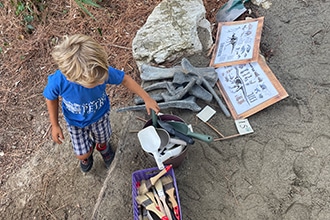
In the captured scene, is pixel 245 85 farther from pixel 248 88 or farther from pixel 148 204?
pixel 148 204

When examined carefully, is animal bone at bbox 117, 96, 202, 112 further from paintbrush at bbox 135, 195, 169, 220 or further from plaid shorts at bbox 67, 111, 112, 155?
paintbrush at bbox 135, 195, 169, 220

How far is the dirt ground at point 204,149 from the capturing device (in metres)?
1.81

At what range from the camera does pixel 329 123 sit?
2.04m

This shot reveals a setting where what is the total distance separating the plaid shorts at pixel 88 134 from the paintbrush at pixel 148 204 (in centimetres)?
45

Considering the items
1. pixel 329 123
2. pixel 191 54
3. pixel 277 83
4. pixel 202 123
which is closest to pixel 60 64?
pixel 202 123

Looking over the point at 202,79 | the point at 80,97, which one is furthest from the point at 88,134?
the point at 202,79

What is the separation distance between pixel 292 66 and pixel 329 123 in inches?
18.5

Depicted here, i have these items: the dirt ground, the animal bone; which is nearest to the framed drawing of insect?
the dirt ground

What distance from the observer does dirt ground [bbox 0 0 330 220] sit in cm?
181

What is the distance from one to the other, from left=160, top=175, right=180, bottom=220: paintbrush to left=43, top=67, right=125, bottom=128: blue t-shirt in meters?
0.47

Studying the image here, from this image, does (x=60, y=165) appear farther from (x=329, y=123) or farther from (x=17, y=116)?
(x=329, y=123)

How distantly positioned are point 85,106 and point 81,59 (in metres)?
0.37

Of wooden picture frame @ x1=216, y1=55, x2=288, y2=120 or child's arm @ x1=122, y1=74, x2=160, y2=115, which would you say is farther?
wooden picture frame @ x1=216, y1=55, x2=288, y2=120

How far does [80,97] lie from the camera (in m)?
1.65
